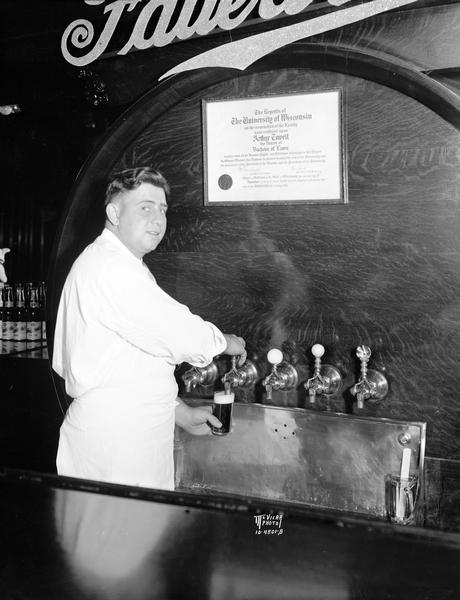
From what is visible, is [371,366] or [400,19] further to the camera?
[371,366]

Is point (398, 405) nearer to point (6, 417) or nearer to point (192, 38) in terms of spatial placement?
point (192, 38)

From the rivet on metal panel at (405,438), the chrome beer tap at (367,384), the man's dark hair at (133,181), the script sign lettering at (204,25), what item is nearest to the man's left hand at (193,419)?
the chrome beer tap at (367,384)

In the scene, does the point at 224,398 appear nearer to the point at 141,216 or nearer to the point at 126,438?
the point at 126,438

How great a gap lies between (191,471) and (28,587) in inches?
41.6

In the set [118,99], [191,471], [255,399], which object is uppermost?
[118,99]

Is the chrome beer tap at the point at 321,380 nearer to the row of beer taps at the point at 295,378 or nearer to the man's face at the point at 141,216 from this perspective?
the row of beer taps at the point at 295,378

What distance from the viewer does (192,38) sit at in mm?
2092

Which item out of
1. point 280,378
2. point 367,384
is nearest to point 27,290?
point 280,378

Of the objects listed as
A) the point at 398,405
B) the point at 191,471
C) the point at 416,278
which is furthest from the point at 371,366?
the point at 191,471

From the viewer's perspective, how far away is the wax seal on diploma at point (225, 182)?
82.1 inches

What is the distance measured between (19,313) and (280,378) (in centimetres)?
126

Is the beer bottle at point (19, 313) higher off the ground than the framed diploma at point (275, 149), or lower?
lower

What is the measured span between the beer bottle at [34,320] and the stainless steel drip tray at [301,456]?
0.81m

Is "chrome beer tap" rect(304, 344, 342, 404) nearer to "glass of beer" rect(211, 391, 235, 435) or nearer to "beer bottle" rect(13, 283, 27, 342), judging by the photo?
"glass of beer" rect(211, 391, 235, 435)
